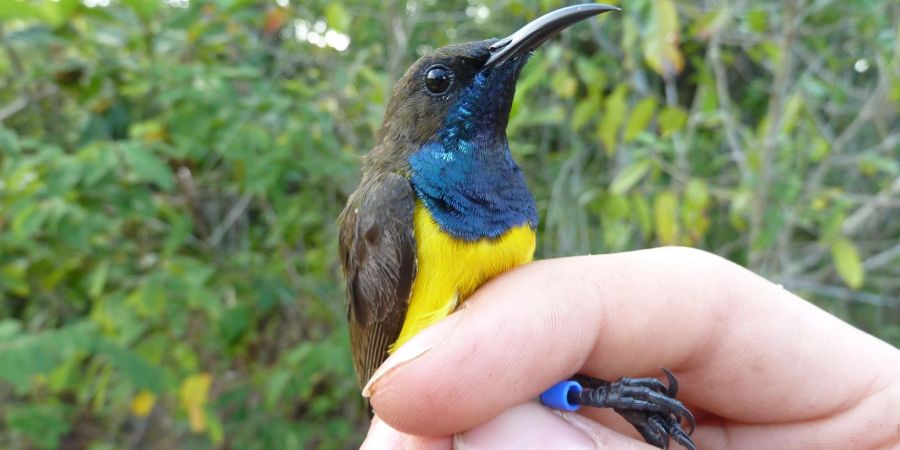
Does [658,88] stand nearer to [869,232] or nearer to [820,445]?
[869,232]

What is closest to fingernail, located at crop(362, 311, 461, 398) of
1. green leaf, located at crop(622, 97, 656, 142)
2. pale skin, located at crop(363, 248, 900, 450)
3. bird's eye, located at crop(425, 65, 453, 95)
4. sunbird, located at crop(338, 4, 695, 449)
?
pale skin, located at crop(363, 248, 900, 450)

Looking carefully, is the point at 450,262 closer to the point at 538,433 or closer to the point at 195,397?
the point at 538,433

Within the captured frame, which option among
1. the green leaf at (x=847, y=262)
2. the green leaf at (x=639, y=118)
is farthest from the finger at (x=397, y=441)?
the green leaf at (x=847, y=262)

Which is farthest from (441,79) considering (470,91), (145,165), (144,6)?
(144,6)

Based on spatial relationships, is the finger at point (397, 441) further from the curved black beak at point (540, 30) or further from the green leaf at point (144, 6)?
the green leaf at point (144, 6)

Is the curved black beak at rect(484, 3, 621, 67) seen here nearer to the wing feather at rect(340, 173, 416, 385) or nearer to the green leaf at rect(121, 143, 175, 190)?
the wing feather at rect(340, 173, 416, 385)

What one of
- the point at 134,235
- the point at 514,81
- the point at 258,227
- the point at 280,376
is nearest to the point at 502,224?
the point at 514,81
